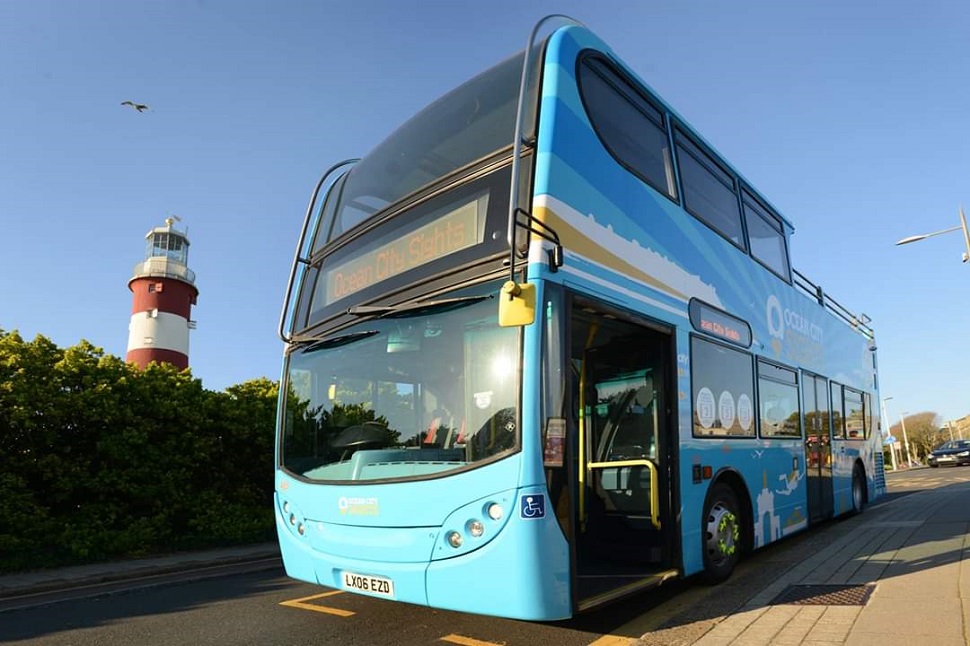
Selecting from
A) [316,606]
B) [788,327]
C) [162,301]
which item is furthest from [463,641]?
[162,301]

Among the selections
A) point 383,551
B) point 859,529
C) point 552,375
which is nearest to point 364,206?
point 552,375

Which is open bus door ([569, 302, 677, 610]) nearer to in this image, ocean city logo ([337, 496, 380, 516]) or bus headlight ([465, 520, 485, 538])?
bus headlight ([465, 520, 485, 538])

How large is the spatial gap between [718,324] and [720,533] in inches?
83.3

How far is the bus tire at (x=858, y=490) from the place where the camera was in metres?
11.3

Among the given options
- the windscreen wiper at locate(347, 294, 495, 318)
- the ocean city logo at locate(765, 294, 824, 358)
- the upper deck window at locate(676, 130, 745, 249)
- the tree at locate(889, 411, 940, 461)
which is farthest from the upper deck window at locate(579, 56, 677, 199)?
the tree at locate(889, 411, 940, 461)

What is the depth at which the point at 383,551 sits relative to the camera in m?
4.52

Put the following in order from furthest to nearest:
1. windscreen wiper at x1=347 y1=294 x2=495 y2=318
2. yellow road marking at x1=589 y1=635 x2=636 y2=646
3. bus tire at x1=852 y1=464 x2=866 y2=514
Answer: bus tire at x1=852 y1=464 x2=866 y2=514 < yellow road marking at x1=589 y1=635 x2=636 y2=646 < windscreen wiper at x1=347 y1=294 x2=495 y2=318

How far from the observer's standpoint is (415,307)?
4785 millimetres

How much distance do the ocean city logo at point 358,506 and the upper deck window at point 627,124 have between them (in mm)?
3438

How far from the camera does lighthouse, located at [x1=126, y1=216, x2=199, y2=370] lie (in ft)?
103

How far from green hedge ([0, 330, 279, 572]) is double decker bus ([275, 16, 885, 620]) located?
650cm

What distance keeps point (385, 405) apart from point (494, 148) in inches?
85.0

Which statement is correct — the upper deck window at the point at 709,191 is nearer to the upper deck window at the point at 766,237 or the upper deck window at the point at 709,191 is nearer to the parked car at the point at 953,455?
the upper deck window at the point at 766,237

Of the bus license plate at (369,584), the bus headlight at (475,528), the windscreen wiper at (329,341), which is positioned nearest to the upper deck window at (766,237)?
the windscreen wiper at (329,341)
